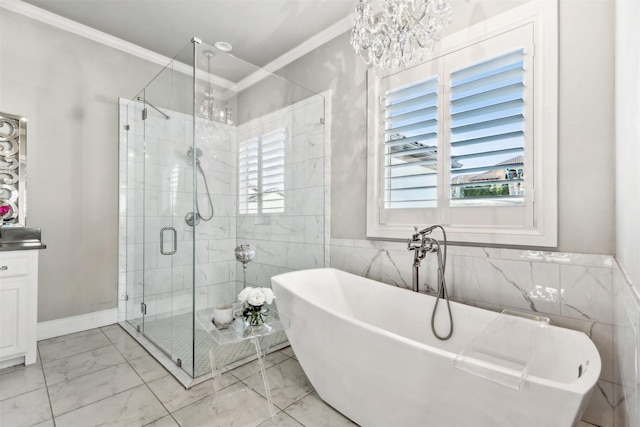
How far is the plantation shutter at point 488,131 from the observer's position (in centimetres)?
177

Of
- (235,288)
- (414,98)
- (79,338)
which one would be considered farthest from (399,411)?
(79,338)

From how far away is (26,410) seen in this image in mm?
1696

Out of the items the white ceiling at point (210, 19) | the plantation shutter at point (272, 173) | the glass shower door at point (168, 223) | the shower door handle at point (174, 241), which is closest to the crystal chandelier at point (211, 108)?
the glass shower door at point (168, 223)

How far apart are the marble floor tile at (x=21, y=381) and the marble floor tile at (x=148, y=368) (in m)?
0.52

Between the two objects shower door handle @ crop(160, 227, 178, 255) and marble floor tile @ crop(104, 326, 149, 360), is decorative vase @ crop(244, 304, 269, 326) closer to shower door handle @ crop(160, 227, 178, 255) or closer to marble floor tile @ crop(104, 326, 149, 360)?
shower door handle @ crop(160, 227, 178, 255)

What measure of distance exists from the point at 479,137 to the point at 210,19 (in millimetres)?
2411

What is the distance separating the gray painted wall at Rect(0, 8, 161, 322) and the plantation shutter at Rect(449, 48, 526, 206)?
10.2ft

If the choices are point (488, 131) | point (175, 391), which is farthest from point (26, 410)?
point (488, 131)

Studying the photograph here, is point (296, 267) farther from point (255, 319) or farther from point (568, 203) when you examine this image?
point (568, 203)

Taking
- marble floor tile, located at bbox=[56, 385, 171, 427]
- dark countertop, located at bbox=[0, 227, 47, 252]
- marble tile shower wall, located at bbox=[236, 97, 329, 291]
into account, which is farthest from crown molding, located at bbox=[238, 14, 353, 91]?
marble floor tile, located at bbox=[56, 385, 171, 427]

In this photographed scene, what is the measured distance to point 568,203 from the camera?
1.63 meters

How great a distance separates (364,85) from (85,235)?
2.87m

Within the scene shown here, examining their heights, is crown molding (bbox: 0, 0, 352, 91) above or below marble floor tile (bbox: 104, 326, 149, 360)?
above

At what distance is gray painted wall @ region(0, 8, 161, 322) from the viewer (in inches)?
101
